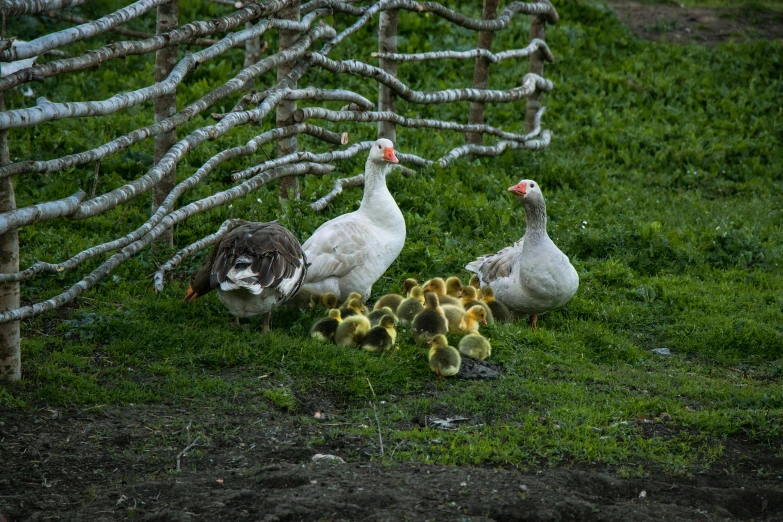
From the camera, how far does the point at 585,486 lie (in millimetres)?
4816

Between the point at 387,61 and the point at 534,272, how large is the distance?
3878 millimetres

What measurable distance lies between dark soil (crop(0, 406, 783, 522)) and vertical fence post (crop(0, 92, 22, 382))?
0.44 metres

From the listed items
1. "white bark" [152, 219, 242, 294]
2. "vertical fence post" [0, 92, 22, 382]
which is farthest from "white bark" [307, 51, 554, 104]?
"vertical fence post" [0, 92, 22, 382]

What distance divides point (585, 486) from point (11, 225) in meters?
3.70

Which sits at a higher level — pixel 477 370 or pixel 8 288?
pixel 8 288

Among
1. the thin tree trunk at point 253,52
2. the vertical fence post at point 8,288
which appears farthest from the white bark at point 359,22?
the vertical fence post at point 8,288

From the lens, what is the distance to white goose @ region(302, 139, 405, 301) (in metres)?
7.73

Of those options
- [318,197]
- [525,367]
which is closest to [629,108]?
[318,197]

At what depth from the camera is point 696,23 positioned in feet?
57.5

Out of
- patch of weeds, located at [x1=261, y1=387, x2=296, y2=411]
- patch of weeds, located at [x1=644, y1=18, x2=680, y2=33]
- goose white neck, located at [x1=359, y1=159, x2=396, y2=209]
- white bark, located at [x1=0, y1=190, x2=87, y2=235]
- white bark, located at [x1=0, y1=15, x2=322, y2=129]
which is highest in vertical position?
white bark, located at [x1=0, y1=15, x2=322, y2=129]

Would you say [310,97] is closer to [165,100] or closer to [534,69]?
[165,100]

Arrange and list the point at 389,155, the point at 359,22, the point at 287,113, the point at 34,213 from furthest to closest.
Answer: the point at 359,22 < the point at 287,113 < the point at 389,155 < the point at 34,213

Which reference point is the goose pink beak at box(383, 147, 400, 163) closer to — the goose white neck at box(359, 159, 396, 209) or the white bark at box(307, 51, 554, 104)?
the goose white neck at box(359, 159, 396, 209)

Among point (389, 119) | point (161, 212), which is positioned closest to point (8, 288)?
point (161, 212)
